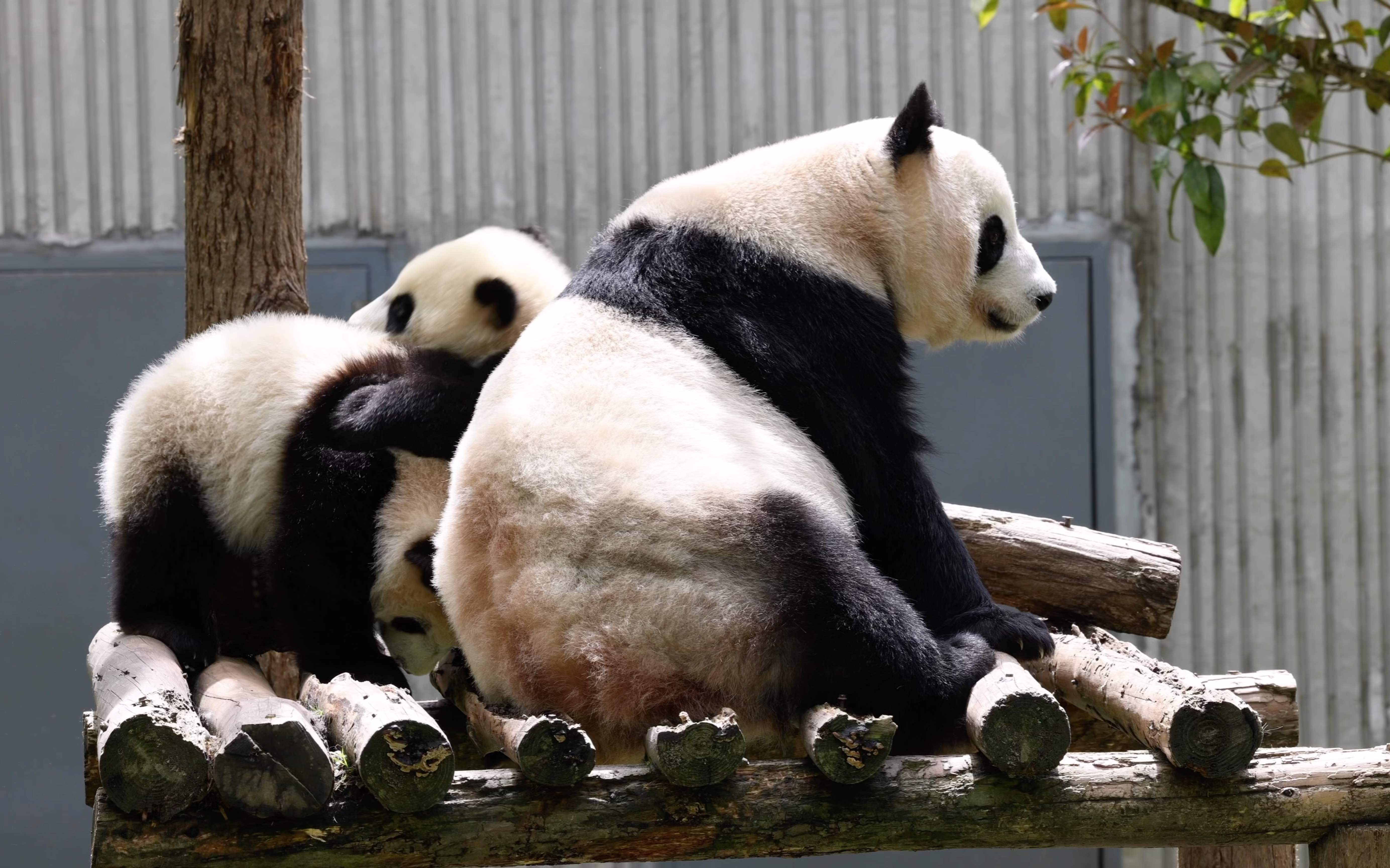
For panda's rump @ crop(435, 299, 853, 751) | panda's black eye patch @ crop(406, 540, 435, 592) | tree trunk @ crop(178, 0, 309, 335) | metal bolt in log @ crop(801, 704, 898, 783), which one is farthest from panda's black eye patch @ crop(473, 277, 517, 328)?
metal bolt in log @ crop(801, 704, 898, 783)

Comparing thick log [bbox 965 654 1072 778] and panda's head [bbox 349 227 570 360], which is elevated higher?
panda's head [bbox 349 227 570 360]

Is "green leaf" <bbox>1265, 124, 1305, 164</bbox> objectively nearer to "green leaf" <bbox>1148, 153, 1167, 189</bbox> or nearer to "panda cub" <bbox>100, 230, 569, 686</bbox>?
"green leaf" <bbox>1148, 153, 1167, 189</bbox>

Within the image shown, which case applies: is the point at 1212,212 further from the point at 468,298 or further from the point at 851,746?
the point at 851,746

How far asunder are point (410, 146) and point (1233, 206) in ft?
11.3

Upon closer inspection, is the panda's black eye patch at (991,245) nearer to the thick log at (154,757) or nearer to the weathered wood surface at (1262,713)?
the weathered wood surface at (1262,713)

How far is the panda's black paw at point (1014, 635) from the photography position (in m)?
2.47

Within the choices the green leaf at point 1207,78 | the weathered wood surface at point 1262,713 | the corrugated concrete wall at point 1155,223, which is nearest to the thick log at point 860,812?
the weathered wood surface at point 1262,713

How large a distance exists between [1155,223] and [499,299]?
11.1ft

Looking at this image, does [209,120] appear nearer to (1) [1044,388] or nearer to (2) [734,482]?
(2) [734,482]

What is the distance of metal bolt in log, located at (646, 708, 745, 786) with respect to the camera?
6.68 ft

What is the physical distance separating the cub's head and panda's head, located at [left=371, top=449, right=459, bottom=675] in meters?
1.10

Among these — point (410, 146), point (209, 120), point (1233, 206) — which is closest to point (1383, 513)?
point (1233, 206)

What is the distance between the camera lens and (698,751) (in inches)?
80.1

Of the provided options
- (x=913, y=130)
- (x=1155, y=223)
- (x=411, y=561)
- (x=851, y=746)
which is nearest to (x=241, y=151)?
(x=411, y=561)
